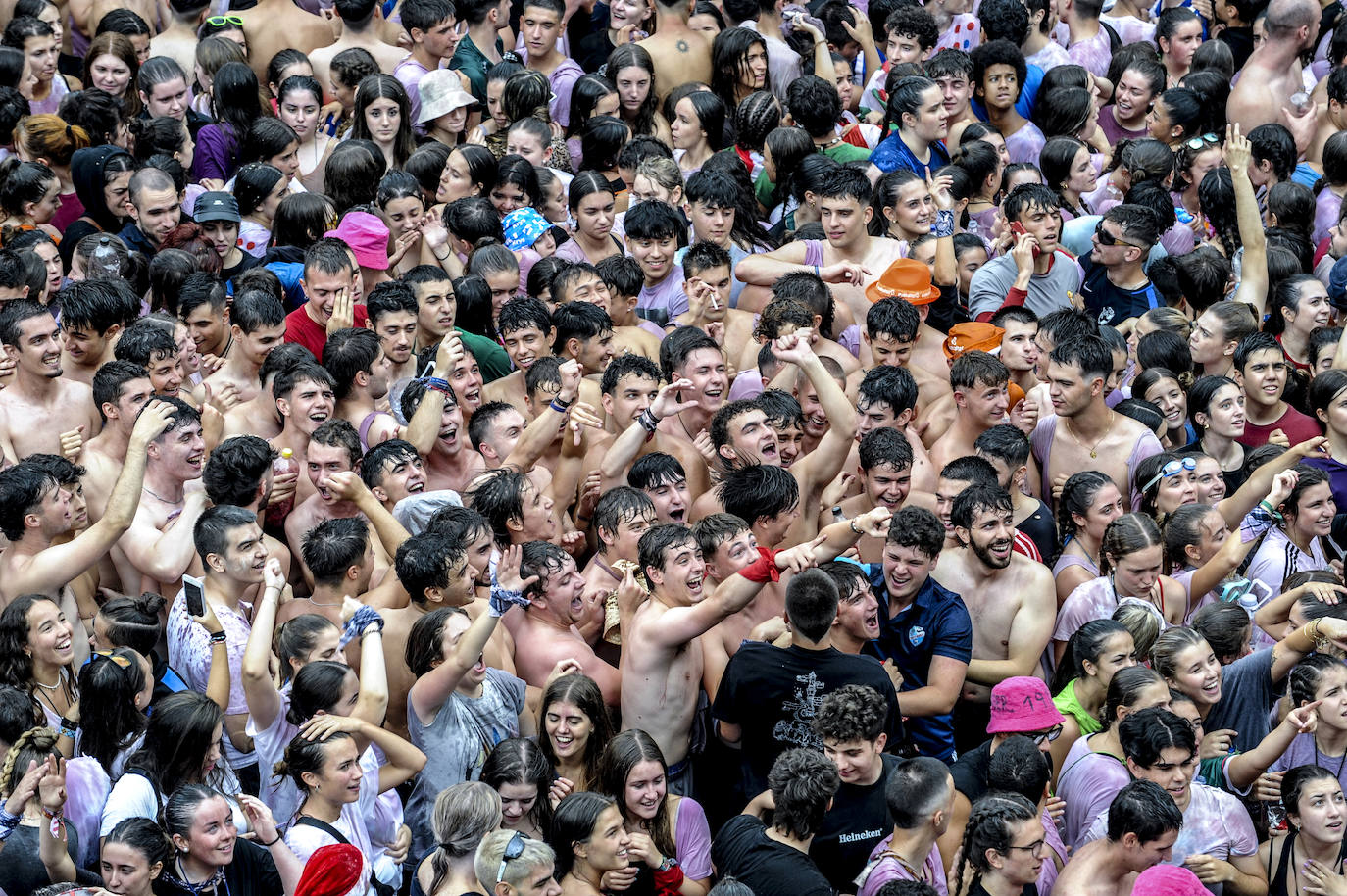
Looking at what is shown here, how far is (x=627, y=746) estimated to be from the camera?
6.46m

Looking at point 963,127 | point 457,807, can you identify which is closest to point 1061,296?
point 963,127

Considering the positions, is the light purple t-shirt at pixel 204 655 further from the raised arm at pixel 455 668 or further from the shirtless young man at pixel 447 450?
the shirtless young man at pixel 447 450

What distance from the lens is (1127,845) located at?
20.3 ft

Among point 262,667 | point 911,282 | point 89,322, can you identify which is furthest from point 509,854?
point 911,282

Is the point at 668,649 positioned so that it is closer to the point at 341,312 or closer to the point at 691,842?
the point at 691,842

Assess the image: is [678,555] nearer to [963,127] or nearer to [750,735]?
[750,735]

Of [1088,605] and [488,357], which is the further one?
[488,357]

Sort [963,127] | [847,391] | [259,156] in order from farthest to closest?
1. [963,127]
2. [259,156]
3. [847,391]

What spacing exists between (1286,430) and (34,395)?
227 inches

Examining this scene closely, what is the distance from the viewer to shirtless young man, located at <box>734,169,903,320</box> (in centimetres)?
951

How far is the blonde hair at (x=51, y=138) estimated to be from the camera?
994 cm

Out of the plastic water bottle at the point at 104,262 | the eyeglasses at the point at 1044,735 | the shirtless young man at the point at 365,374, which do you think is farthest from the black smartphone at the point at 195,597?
the eyeglasses at the point at 1044,735

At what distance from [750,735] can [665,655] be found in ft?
1.42

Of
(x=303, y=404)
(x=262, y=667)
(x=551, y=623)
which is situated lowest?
(x=551, y=623)
